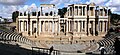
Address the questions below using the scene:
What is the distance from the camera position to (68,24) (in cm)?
8206

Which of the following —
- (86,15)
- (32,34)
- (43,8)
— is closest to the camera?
(32,34)

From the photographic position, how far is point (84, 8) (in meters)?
85.9

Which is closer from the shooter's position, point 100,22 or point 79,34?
point 79,34

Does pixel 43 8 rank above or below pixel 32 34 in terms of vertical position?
above

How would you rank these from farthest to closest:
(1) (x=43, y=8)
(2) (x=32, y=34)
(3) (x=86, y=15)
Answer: (1) (x=43, y=8)
(3) (x=86, y=15)
(2) (x=32, y=34)

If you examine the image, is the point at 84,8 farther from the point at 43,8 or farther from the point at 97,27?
the point at 43,8

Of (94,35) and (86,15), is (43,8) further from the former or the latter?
(94,35)

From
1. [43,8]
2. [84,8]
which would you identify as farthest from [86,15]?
[43,8]

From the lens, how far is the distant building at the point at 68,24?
80.2 metres

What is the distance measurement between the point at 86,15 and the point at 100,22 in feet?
15.0

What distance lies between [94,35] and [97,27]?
4382 mm

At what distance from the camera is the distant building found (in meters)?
80.2

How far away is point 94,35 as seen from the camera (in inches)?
3125

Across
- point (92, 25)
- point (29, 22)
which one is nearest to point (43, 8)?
point (29, 22)
